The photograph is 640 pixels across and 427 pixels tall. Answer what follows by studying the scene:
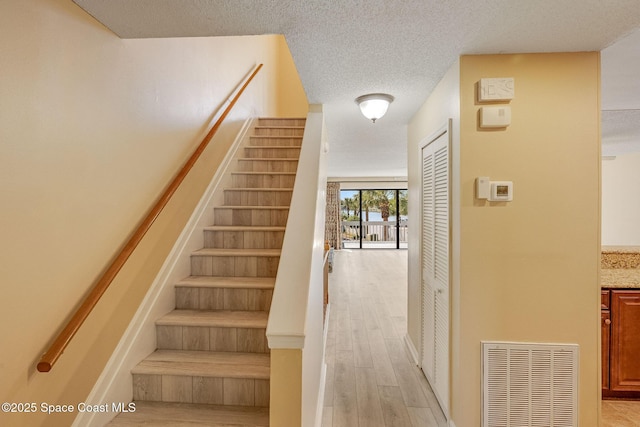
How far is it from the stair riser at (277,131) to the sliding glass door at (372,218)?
675cm

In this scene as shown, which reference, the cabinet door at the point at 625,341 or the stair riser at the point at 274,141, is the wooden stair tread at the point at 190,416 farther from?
the stair riser at the point at 274,141

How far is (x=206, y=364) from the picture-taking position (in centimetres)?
178

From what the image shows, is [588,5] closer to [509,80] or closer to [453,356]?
[509,80]

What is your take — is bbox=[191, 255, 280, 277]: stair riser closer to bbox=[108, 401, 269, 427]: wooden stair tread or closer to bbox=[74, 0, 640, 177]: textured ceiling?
bbox=[108, 401, 269, 427]: wooden stair tread

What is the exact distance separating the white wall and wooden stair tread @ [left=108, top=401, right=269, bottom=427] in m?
5.97

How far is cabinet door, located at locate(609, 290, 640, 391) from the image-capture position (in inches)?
93.2

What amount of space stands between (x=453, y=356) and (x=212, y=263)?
1.76 m

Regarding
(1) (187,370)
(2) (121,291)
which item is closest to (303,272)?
(1) (187,370)

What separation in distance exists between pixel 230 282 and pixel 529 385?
1927mm

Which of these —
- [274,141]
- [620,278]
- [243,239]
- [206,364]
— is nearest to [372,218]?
[274,141]

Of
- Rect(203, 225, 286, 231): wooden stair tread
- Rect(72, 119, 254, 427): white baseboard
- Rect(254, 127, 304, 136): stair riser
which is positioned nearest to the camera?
Rect(72, 119, 254, 427): white baseboard

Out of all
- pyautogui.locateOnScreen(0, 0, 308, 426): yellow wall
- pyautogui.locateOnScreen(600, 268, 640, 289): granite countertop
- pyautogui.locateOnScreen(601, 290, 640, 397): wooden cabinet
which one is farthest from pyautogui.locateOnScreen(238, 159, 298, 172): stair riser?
pyautogui.locateOnScreen(601, 290, 640, 397): wooden cabinet

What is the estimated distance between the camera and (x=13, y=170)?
117 centimetres

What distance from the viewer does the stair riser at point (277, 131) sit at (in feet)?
13.2
